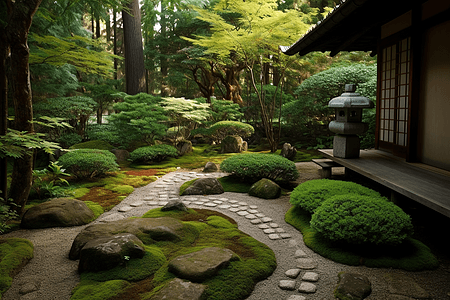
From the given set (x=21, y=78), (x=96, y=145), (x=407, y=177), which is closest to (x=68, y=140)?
(x=96, y=145)

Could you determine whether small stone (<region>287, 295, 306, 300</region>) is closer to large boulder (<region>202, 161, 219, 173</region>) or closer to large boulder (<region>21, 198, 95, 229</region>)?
large boulder (<region>21, 198, 95, 229</region>)

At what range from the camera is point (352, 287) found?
3.41 meters

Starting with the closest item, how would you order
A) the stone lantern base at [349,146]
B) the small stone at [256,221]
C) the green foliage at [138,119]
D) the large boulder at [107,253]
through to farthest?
the large boulder at [107,253] < the small stone at [256,221] < the stone lantern base at [349,146] < the green foliage at [138,119]

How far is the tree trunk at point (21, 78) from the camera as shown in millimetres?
5066

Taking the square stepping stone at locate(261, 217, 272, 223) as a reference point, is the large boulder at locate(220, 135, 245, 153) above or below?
above

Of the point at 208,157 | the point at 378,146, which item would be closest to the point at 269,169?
the point at 378,146

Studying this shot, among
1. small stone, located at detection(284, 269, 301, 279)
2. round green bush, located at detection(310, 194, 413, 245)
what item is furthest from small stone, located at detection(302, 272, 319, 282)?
round green bush, located at detection(310, 194, 413, 245)

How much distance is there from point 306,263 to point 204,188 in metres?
3.91

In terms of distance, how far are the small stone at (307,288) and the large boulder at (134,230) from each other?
194 cm

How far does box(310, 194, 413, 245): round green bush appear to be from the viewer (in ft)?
13.2

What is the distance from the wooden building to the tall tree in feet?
17.0

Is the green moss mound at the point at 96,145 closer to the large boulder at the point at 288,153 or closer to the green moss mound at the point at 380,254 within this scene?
the large boulder at the point at 288,153

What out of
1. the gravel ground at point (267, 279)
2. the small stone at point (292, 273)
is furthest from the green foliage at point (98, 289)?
the small stone at point (292, 273)

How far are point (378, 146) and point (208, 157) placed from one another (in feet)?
21.1
